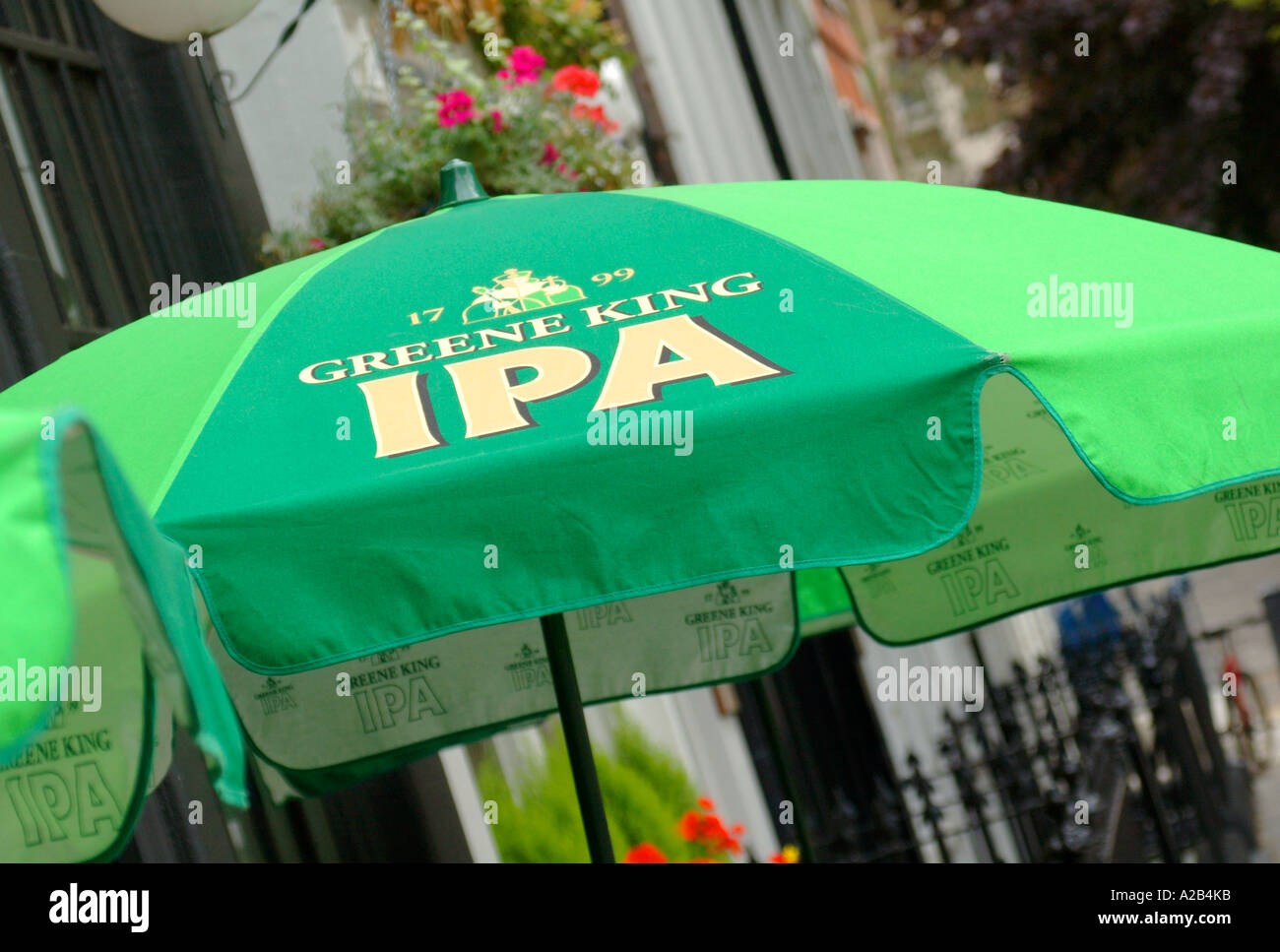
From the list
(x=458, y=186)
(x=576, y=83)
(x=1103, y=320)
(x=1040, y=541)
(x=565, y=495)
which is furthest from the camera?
(x=576, y=83)

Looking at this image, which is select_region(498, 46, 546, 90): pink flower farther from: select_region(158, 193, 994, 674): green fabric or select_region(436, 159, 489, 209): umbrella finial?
select_region(158, 193, 994, 674): green fabric

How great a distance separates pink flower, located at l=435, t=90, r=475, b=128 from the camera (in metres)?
5.74

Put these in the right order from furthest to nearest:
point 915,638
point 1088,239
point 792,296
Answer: point 915,638 → point 1088,239 → point 792,296

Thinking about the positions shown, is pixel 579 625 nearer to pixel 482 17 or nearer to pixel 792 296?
pixel 792 296

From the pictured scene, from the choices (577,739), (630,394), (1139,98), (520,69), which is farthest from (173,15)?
(1139,98)

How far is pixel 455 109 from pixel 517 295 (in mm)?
3601

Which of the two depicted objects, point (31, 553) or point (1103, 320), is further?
point (1103, 320)

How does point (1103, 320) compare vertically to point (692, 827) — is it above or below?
above

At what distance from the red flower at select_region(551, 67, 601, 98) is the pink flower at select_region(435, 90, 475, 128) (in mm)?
789

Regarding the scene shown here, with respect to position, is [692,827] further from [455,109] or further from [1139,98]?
[1139,98]

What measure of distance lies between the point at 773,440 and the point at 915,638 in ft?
8.04

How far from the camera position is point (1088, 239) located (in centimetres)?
271

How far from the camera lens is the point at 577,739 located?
9.46 feet
